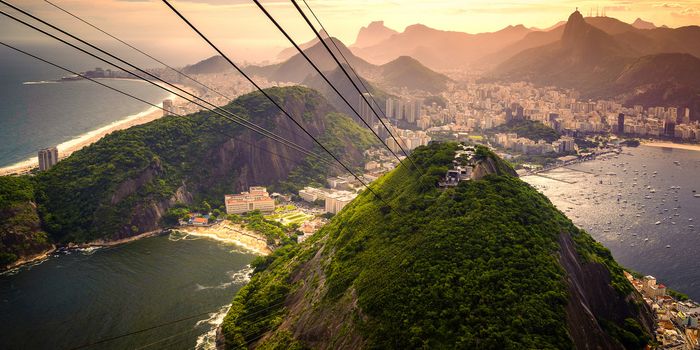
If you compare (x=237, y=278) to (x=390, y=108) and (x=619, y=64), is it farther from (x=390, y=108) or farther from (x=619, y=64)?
(x=619, y=64)

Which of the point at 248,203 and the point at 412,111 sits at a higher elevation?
the point at 412,111

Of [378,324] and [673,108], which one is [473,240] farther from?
[673,108]

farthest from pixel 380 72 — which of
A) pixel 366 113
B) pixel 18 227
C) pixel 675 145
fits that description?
pixel 18 227

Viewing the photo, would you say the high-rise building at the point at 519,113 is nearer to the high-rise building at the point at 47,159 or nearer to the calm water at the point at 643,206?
the calm water at the point at 643,206

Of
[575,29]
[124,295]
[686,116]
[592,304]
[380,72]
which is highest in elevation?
[575,29]

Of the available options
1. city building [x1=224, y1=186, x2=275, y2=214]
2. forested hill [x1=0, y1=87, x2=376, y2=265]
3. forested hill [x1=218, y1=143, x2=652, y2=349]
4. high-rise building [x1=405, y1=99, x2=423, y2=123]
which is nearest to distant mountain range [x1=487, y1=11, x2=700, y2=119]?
high-rise building [x1=405, y1=99, x2=423, y2=123]

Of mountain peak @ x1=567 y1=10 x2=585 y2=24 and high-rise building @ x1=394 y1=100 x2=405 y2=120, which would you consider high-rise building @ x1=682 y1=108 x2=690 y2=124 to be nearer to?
high-rise building @ x1=394 y1=100 x2=405 y2=120

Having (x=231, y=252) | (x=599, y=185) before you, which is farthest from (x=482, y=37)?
(x=231, y=252)
